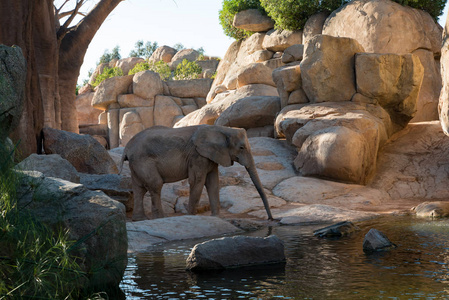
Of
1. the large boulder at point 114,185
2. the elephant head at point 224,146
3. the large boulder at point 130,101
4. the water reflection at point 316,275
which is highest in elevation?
the large boulder at point 130,101

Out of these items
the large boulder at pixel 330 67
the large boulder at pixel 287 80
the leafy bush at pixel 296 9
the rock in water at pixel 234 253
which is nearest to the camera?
A: the rock in water at pixel 234 253

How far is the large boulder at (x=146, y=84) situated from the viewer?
29889mm

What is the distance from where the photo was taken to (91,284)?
4.53m

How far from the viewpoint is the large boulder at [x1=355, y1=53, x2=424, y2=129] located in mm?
16250

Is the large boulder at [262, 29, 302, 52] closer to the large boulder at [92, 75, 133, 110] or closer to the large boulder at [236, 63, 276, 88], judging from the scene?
the large boulder at [236, 63, 276, 88]

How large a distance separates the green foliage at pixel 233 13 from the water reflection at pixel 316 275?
20477 mm

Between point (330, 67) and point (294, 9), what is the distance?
7.67 meters

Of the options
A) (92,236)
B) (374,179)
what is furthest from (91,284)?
(374,179)

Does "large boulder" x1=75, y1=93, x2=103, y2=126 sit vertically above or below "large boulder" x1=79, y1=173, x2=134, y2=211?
above

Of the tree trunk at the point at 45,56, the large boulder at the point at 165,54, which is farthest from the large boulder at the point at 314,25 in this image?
the large boulder at the point at 165,54

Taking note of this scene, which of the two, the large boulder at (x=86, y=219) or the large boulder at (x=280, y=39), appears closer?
the large boulder at (x=86, y=219)

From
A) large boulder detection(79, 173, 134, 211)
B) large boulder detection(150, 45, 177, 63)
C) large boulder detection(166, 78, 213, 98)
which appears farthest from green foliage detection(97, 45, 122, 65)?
large boulder detection(79, 173, 134, 211)

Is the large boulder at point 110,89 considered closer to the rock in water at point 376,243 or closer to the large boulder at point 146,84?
the large boulder at point 146,84

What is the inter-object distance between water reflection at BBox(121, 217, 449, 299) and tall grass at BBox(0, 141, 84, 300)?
1355 mm
